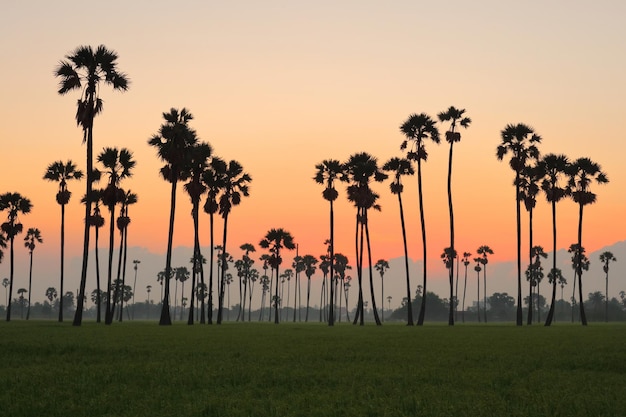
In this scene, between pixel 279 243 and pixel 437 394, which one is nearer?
pixel 437 394

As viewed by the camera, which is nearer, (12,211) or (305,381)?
(305,381)

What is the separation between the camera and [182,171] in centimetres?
7300

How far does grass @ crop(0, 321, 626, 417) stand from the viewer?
15.4 metres

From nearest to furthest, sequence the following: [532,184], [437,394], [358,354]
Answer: [437,394], [358,354], [532,184]

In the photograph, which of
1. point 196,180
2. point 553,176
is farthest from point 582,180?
point 196,180

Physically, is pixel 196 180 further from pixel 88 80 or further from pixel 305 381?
pixel 305 381

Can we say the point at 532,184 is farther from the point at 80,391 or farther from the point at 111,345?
the point at 80,391

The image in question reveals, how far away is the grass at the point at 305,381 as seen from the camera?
15383mm

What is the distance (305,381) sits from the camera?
63.9 ft

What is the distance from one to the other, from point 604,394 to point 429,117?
62.5 metres

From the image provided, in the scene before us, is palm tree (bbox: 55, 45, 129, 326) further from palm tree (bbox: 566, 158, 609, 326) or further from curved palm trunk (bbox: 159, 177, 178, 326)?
palm tree (bbox: 566, 158, 609, 326)

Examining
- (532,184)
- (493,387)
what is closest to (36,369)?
(493,387)

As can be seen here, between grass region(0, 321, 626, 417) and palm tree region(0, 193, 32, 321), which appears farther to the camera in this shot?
palm tree region(0, 193, 32, 321)

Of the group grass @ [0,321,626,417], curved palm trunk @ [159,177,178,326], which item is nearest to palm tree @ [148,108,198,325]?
curved palm trunk @ [159,177,178,326]
